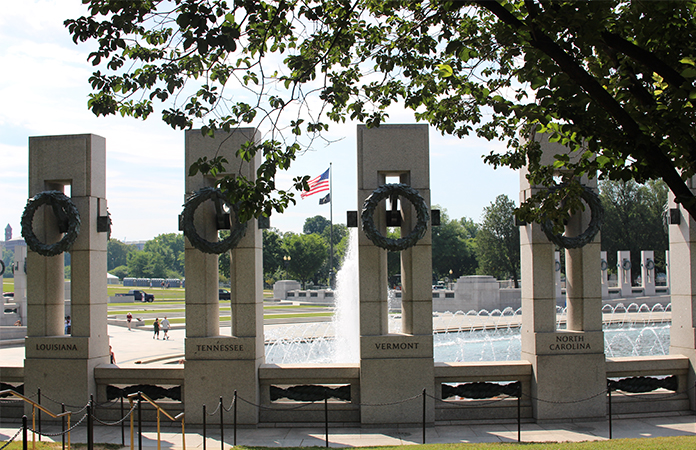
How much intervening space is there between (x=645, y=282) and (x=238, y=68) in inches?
1807

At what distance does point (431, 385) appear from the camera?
11.4 m

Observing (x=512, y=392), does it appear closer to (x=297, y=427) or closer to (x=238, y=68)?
(x=297, y=427)

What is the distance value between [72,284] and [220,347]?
3.48 metres

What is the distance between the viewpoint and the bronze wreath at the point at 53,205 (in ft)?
39.0

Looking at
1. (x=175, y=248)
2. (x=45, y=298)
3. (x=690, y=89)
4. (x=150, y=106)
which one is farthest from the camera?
(x=175, y=248)

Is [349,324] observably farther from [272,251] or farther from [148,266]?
[148,266]

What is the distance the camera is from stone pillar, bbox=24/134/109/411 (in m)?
12.0

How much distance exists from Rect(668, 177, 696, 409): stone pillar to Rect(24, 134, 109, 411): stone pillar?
12754 mm

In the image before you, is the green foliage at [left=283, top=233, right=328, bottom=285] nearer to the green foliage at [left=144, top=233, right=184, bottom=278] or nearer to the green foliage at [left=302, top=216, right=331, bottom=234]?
the green foliage at [left=302, top=216, right=331, bottom=234]

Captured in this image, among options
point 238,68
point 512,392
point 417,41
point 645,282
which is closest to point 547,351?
point 512,392

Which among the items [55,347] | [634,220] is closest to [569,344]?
[55,347]

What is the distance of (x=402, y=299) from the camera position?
11.8 metres

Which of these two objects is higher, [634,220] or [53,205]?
[634,220]

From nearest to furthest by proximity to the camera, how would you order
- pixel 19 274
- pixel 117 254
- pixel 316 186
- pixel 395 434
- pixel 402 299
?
pixel 395 434
pixel 402 299
pixel 316 186
pixel 19 274
pixel 117 254
